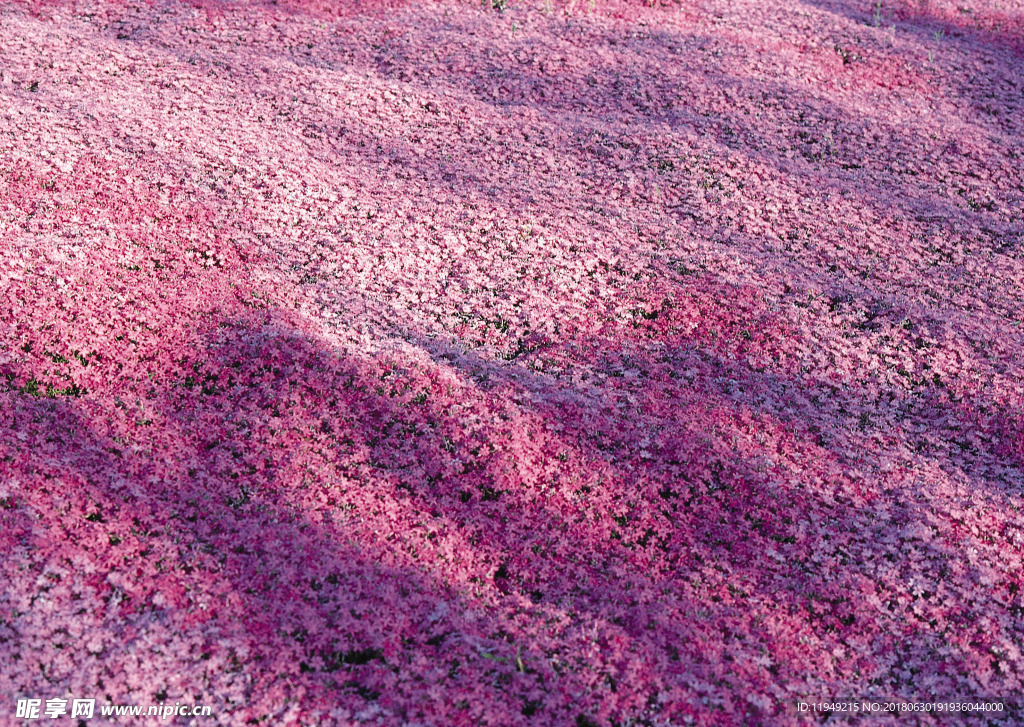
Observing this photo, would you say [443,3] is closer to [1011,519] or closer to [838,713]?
[1011,519]

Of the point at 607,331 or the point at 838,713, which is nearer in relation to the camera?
the point at 838,713

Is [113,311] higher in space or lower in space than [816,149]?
lower

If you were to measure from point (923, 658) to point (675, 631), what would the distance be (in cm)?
241

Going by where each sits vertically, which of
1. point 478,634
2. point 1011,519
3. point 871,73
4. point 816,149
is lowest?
point 478,634

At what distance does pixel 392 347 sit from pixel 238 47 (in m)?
11.2

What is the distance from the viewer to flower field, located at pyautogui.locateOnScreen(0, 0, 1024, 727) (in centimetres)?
684

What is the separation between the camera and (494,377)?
10492 millimetres

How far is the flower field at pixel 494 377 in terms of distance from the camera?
684 centimetres

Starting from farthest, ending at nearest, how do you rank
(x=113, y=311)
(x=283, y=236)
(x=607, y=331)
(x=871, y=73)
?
(x=871, y=73) → (x=283, y=236) → (x=607, y=331) → (x=113, y=311)

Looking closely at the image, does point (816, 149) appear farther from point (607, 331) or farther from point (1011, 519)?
point (1011, 519)

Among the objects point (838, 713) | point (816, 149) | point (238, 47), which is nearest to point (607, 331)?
point (838, 713)

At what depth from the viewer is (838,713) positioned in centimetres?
683

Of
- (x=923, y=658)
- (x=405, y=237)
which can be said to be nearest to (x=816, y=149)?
(x=405, y=237)

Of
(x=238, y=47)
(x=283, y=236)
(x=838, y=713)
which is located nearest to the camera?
(x=838, y=713)
